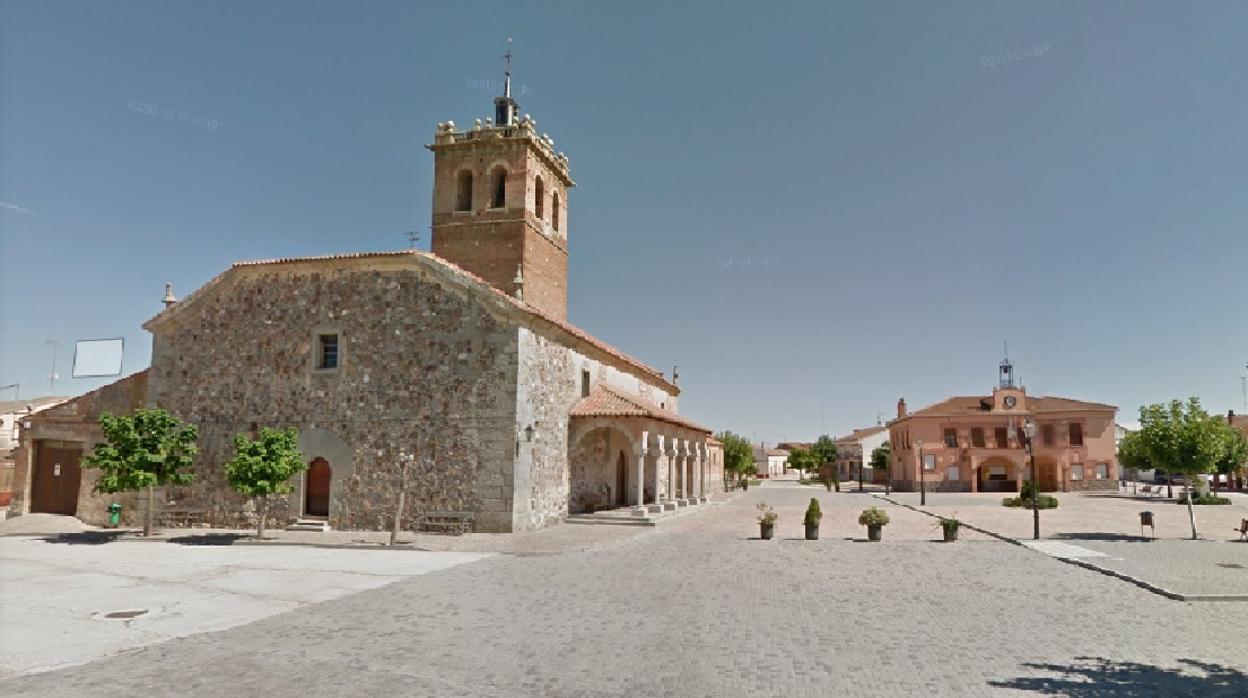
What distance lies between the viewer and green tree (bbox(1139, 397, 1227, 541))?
2234cm

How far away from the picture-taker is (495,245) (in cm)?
3100

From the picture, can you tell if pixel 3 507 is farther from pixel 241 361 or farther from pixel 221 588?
pixel 221 588

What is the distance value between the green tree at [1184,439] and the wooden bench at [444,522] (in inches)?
821

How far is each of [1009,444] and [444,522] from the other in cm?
4983

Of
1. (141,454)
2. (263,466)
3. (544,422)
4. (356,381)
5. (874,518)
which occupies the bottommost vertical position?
(874,518)

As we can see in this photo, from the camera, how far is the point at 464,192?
106 feet

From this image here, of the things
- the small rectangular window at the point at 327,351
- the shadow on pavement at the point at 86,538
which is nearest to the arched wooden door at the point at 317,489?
the small rectangular window at the point at 327,351

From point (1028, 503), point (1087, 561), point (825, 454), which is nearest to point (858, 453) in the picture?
point (825, 454)

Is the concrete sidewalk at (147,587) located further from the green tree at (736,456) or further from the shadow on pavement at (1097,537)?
the green tree at (736,456)

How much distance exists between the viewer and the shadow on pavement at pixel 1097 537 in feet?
73.2

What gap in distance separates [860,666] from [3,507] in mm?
35179

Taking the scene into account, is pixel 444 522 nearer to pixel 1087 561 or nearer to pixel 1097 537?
pixel 1087 561

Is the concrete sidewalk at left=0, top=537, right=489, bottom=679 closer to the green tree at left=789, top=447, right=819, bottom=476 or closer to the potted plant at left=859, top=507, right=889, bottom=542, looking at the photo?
the potted plant at left=859, top=507, right=889, bottom=542

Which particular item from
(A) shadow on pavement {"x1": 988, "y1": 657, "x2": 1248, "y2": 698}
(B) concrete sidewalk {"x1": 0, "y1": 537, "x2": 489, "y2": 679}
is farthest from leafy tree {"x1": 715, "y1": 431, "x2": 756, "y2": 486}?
(A) shadow on pavement {"x1": 988, "y1": 657, "x2": 1248, "y2": 698}
